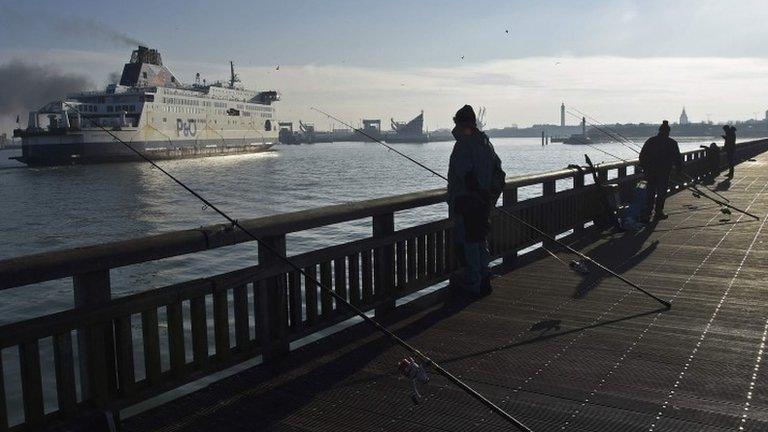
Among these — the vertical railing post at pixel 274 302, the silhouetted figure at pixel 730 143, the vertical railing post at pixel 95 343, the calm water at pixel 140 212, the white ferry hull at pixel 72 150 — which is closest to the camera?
the vertical railing post at pixel 95 343

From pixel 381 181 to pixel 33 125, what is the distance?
47884mm

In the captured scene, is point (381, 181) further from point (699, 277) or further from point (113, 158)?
point (699, 277)

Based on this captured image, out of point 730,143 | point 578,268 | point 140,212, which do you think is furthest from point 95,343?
point 140,212

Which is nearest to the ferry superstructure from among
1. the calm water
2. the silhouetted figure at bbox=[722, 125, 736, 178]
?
the calm water

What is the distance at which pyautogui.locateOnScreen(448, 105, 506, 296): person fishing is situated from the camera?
6262 mm

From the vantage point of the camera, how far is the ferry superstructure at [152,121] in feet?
253

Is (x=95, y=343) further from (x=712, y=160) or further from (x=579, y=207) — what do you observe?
(x=712, y=160)

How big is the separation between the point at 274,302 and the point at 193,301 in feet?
2.57

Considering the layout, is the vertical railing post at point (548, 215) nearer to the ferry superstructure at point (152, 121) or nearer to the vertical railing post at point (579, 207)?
the vertical railing post at point (579, 207)

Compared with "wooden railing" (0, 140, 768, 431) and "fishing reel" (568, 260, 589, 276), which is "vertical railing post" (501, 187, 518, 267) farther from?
"wooden railing" (0, 140, 768, 431)

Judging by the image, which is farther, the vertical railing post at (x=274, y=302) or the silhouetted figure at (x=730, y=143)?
the silhouetted figure at (x=730, y=143)

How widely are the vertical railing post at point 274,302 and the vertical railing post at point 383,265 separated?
1.17 meters

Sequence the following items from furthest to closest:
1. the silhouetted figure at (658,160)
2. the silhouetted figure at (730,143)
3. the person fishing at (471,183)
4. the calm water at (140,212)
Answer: the silhouetted figure at (730,143) < the calm water at (140,212) < the silhouetted figure at (658,160) < the person fishing at (471,183)

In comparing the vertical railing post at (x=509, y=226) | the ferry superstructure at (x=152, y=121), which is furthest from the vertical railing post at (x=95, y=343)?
the ferry superstructure at (x=152, y=121)
